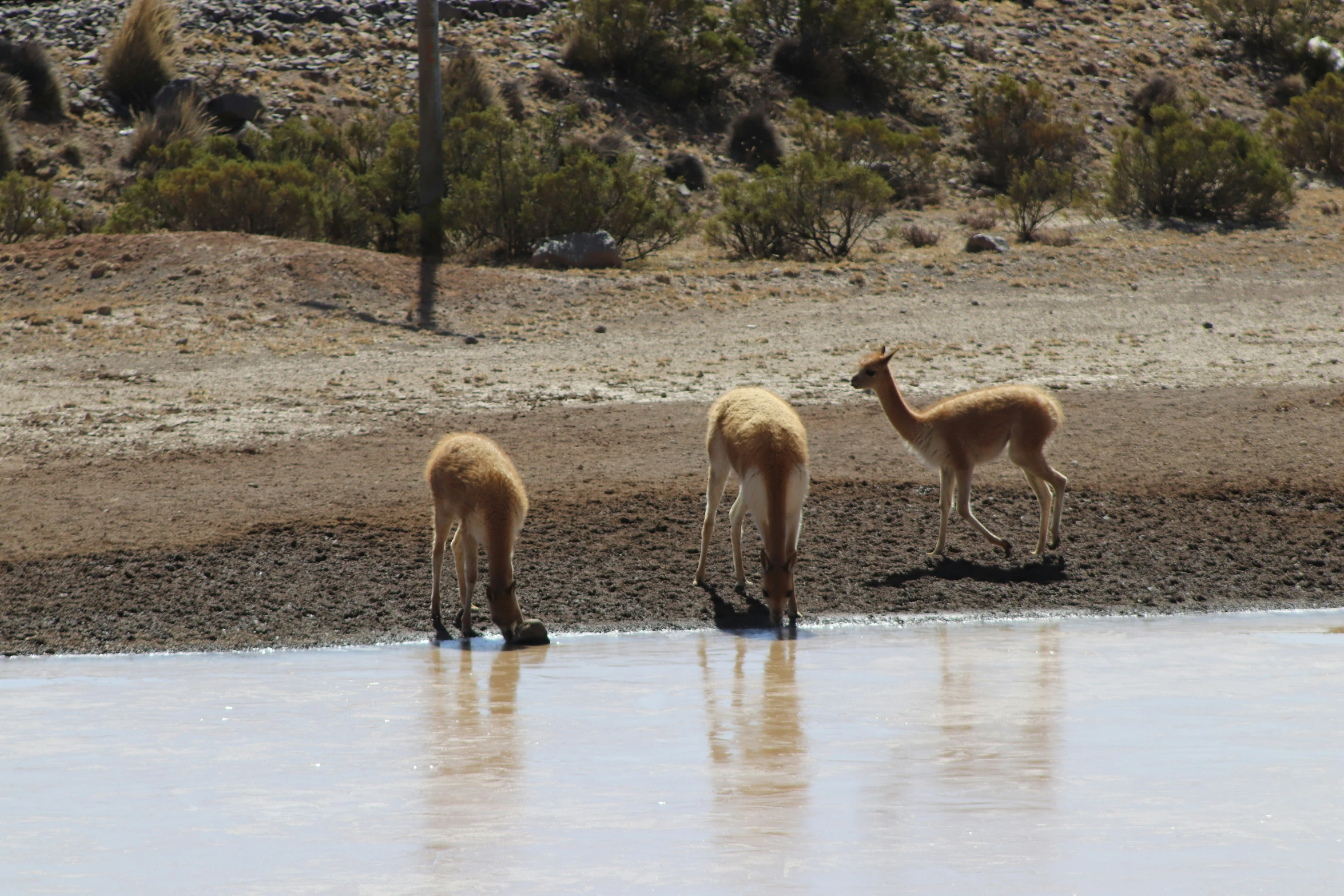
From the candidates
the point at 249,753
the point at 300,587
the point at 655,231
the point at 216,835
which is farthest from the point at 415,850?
the point at 655,231

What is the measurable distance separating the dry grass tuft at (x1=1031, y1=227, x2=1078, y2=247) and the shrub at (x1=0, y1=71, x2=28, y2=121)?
16238 millimetres

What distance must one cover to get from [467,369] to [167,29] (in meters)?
17.6

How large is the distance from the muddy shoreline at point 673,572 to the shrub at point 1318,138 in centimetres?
1976

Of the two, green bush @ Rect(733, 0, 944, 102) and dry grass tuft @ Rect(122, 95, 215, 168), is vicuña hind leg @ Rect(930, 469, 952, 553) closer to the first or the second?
dry grass tuft @ Rect(122, 95, 215, 168)

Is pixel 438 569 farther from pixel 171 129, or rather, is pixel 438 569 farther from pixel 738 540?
pixel 171 129

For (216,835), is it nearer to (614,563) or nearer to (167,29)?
(614,563)

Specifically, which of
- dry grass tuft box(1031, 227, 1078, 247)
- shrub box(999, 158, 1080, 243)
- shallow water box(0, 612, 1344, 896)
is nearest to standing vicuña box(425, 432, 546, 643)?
shallow water box(0, 612, 1344, 896)

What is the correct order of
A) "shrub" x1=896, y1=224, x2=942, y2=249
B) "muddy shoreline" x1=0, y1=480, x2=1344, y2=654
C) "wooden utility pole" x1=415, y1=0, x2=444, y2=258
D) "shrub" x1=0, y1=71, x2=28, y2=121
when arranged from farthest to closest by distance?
"shrub" x1=0, y1=71, x2=28, y2=121
"shrub" x1=896, y1=224, x2=942, y2=249
"wooden utility pole" x1=415, y1=0, x2=444, y2=258
"muddy shoreline" x1=0, y1=480, x2=1344, y2=654

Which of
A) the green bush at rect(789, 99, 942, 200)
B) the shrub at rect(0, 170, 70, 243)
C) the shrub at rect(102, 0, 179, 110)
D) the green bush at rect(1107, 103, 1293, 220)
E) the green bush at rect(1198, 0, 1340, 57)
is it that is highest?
the green bush at rect(1198, 0, 1340, 57)

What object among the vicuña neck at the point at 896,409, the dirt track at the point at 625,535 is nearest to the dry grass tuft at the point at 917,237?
the dirt track at the point at 625,535

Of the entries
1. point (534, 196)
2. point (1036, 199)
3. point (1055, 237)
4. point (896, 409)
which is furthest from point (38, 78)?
point (896, 409)

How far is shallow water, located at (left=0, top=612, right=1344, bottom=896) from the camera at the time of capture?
4.44 m

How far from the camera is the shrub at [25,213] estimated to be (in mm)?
17266

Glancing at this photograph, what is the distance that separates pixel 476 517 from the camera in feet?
24.6
